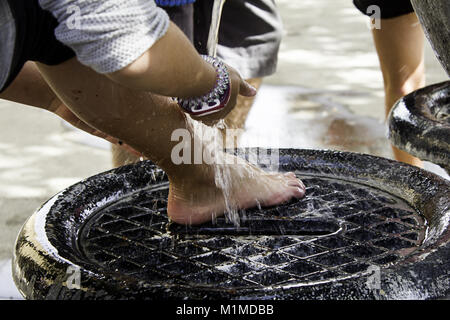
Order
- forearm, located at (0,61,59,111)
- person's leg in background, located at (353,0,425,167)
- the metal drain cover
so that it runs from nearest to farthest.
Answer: the metal drain cover → forearm, located at (0,61,59,111) → person's leg in background, located at (353,0,425,167)

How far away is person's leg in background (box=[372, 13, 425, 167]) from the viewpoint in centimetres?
293

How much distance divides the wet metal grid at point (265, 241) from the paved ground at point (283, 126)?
1.11 meters

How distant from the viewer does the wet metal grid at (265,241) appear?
156 cm

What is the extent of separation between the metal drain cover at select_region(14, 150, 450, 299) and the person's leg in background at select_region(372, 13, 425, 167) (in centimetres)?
100

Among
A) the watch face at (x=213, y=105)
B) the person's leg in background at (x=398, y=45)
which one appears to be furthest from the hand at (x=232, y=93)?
the person's leg in background at (x=398, y=45)

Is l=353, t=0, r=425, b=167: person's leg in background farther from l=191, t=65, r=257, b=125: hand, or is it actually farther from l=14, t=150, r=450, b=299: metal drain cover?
l=191, t=65, r=257, b=125: hand

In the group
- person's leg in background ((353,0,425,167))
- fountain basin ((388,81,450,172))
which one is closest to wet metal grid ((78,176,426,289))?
fountain basin ((388,81,450,172))

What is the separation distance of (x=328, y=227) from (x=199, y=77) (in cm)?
57

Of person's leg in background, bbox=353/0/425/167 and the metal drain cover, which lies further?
person's leg in background, bbox=353/0/425/167

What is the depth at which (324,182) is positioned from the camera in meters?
2.11

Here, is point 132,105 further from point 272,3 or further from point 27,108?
point 27,108

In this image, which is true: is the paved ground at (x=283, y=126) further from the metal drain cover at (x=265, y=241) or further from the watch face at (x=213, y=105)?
the watch face at (x=213, y=105)

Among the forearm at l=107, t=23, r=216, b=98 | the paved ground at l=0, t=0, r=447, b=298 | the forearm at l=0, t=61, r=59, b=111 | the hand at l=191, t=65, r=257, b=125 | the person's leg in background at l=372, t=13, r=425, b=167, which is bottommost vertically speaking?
the paved ground at l=0, t=0, r=447, b=298

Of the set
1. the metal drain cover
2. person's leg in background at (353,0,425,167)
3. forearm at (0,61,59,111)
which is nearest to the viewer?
the metal drain cover
